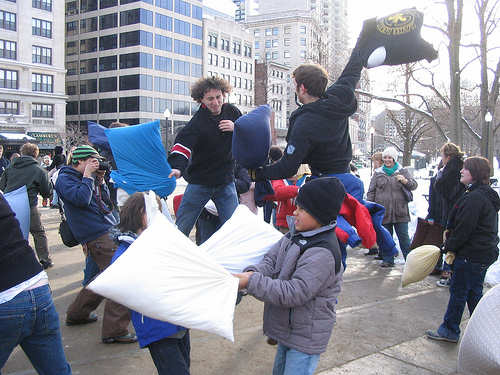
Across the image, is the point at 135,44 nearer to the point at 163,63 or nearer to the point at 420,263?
the point at 163,63

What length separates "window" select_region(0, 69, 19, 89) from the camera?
4681 cm

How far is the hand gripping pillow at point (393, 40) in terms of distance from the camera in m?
3.31

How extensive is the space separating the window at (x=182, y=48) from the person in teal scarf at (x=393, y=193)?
61615mm

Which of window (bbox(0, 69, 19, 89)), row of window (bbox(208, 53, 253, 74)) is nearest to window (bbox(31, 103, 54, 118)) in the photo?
window (bbox(0, 69, 19, 89))

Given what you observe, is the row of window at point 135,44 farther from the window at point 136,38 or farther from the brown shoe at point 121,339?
the brown shoe at point 121,339

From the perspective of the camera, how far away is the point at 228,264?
2.41m

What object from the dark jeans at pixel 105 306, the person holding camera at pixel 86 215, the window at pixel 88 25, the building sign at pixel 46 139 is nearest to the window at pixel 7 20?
the building sign at pixel 46 139

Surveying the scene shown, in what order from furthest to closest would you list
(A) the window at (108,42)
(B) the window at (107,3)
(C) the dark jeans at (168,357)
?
1. (A) the window at (108,42)
2. (B) the window at (107,3)
3. (C) the dark jeans at (168,357)

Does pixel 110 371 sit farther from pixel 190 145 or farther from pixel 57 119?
pixel 57 119

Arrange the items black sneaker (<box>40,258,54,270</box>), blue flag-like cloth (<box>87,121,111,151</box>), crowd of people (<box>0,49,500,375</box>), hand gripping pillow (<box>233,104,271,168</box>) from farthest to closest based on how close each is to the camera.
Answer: black sneaker (<box>40,258,54,270</box>), blue flag-like cloth (<box>87,121,111,151</box>), hand gripping pillow (<box>233,104,271,168</box>), crowd of people (<box>0,49,500,375</box>)

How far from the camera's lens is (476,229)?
422 centimetres

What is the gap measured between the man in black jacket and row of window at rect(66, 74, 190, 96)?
2317 inches

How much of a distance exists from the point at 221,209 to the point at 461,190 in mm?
3376

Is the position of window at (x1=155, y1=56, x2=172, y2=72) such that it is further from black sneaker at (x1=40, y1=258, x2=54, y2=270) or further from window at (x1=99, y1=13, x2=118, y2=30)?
black sneaker at (x1=40, y1=258, x2=54, y2=270)
